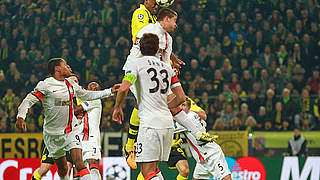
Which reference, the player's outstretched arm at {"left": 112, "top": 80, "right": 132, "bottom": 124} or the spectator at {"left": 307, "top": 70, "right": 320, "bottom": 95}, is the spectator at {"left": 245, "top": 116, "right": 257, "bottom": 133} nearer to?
the spectator at {"left": 307, "top": 70, "right": 320, "bottom": 95}

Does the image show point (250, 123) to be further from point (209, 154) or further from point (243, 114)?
point (209, 154)

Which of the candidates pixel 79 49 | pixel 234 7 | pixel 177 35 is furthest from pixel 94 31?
pixel 234 7

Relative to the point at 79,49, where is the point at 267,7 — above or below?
above

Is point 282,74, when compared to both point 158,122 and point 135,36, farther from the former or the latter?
point 158,122

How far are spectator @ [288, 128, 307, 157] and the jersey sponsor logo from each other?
4.27ft

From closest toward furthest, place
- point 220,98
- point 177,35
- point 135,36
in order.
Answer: point 135,36, point 220,98, point 177,35

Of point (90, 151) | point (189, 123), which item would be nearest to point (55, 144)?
point (90, 151)

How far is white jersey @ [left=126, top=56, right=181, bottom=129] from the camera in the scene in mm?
6699

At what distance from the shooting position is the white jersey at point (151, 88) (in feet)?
22.0

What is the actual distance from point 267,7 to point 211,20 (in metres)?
2.05

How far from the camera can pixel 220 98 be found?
1403 centimetres

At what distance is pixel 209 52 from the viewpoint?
1747 cm

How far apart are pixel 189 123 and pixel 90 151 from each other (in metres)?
2.78

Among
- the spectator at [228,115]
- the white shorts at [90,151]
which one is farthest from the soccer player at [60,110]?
the spectator at [228,115]
